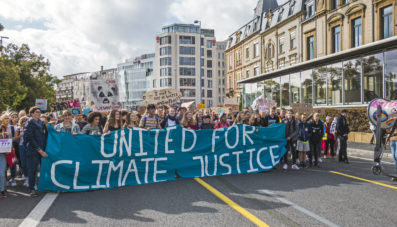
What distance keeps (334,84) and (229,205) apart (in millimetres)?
19175

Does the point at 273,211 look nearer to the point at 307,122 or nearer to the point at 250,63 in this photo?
the point at 307,122

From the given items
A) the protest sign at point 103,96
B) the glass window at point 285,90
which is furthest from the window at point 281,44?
the protest sign at point 103,96

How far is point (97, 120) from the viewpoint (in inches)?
334

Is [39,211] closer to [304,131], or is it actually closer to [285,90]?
[304,131]

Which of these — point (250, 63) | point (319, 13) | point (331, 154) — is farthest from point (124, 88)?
point (331, 154)

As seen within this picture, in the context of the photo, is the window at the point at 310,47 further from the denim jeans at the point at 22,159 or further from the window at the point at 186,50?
the window at the point at 186,50

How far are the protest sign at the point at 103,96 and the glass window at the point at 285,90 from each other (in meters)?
17.7

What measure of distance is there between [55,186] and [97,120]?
2.05m

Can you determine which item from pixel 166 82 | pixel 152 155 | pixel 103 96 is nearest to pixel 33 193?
pixel 152 155

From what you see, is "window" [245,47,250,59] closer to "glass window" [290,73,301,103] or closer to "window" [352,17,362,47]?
"glass window" [290,73,301,103]

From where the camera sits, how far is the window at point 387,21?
2169 cm

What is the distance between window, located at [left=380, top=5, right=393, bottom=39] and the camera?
21.7 m

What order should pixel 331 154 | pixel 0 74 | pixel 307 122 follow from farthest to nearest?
pixel 0 74 < pixel 331 154 < pixel 307 122

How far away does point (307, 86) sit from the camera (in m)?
25.0
